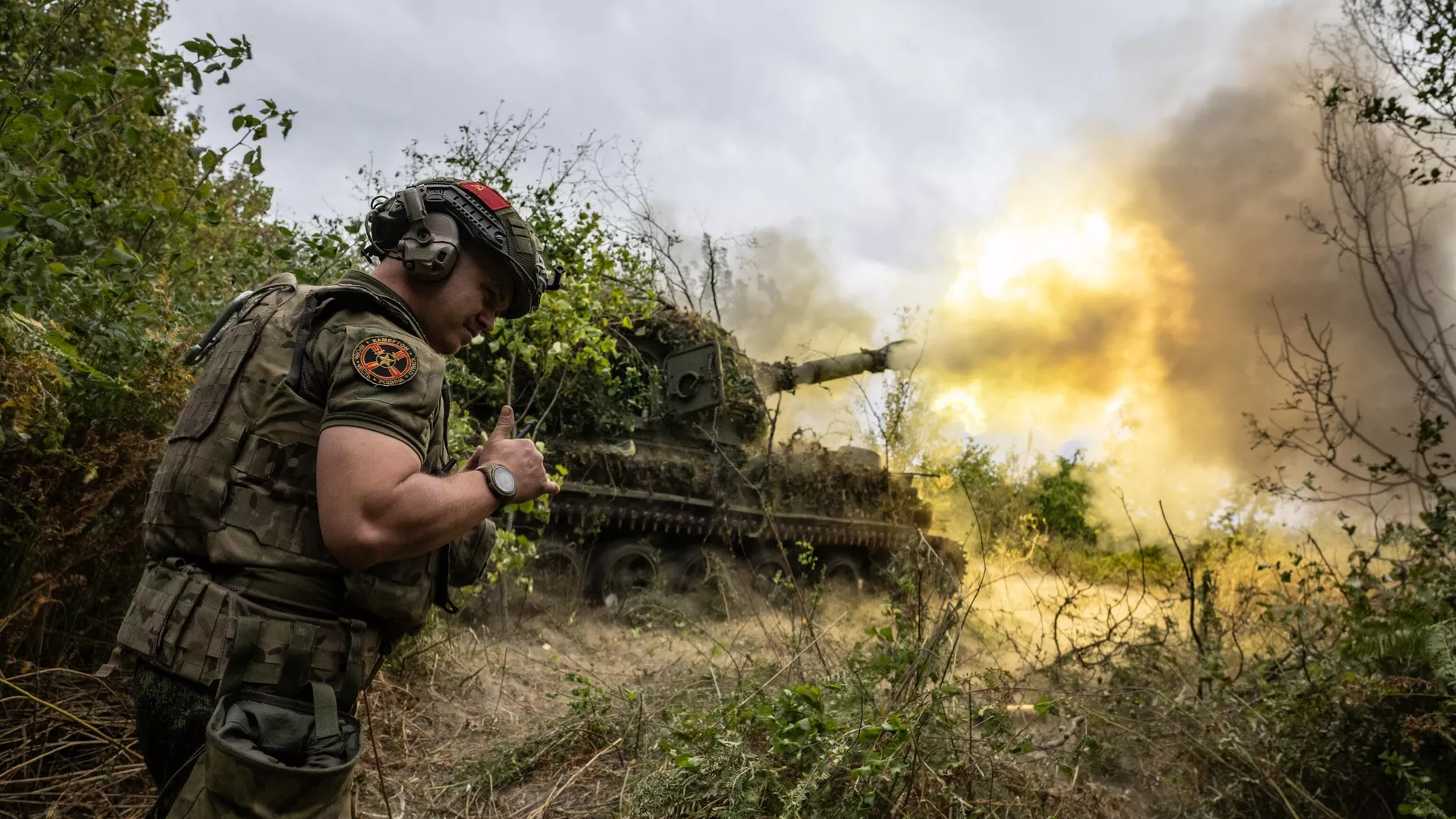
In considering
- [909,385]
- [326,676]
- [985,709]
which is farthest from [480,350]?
[326,676]

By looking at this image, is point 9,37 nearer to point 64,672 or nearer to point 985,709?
point 64,672

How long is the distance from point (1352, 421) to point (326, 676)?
696 centimetres

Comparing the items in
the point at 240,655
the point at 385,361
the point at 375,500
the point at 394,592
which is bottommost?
the point at 240,655

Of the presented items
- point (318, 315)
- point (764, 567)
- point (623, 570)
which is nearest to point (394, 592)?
point (318, 315)

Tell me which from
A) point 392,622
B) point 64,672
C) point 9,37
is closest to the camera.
Answer: point 392,622

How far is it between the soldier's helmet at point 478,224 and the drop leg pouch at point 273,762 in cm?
104

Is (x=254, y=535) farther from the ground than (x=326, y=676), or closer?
farther from the ground

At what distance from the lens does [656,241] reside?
12023mm

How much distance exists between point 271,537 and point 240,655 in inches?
9.7

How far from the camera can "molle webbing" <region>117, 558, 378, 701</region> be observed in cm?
200

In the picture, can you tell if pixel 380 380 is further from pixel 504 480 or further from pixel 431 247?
pixel 431 247

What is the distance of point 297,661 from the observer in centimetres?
203

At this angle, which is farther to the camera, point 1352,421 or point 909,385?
point 909,385

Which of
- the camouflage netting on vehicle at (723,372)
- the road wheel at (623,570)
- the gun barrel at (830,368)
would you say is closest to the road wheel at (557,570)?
the road wheel at (623,570)
